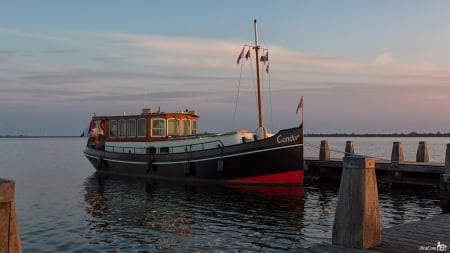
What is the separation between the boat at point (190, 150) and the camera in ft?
72.0

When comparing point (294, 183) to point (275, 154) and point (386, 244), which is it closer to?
point (275, 154)

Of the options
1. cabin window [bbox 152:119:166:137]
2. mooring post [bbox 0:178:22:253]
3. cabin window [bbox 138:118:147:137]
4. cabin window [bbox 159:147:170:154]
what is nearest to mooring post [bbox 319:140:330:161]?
cabin window [bbox 159:147:170:154]

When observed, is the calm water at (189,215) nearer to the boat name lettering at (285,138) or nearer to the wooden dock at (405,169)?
the wooden dock at (405,169)

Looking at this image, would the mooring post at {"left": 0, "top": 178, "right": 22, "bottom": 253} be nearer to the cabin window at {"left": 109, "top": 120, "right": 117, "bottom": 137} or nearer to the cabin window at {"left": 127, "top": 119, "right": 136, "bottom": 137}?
the cabin window at {"left": 127, "top": 119, "right": 136, "bottom": 137}

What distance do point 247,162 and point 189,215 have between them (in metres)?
7.22

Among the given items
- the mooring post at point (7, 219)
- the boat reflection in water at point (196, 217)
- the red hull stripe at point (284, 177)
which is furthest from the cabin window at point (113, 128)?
the mooring post at point (7, 219)

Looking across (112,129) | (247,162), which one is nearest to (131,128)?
(112,129)

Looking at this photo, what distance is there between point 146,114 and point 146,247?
16.6 metres

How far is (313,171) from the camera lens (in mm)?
27672

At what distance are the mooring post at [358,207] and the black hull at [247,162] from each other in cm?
1570

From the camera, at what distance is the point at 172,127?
2720 centimetres

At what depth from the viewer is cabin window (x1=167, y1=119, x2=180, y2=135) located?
1064 inches

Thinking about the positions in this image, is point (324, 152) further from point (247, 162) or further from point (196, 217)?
point (196, 217)

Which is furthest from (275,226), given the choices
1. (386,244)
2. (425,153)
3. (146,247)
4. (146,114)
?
(146,114)
